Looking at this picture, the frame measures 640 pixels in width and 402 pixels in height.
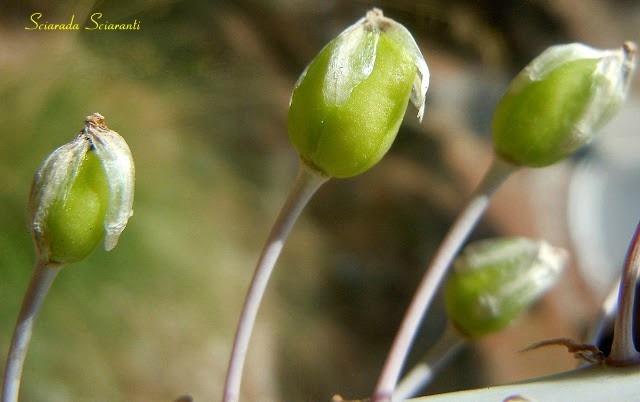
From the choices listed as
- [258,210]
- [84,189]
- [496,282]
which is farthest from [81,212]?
[258,210]

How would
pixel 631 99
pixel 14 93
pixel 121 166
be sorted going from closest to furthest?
1. pixel 121 166
2. pixel 14 93
3. pixel 631 99

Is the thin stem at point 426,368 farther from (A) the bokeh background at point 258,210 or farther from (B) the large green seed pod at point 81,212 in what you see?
(A) the bokeh background at point 258,210

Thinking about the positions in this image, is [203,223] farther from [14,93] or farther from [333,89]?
[333,89]

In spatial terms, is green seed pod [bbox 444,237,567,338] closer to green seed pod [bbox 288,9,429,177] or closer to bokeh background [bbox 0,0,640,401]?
green seed pod [bbox 288,9,429,177]

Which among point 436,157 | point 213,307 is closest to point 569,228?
point 436,157

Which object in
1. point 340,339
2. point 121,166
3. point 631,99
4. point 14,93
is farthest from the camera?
point 631,99

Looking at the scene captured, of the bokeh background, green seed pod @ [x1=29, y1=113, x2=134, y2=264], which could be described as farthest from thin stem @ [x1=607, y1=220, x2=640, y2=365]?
the bokeh background
